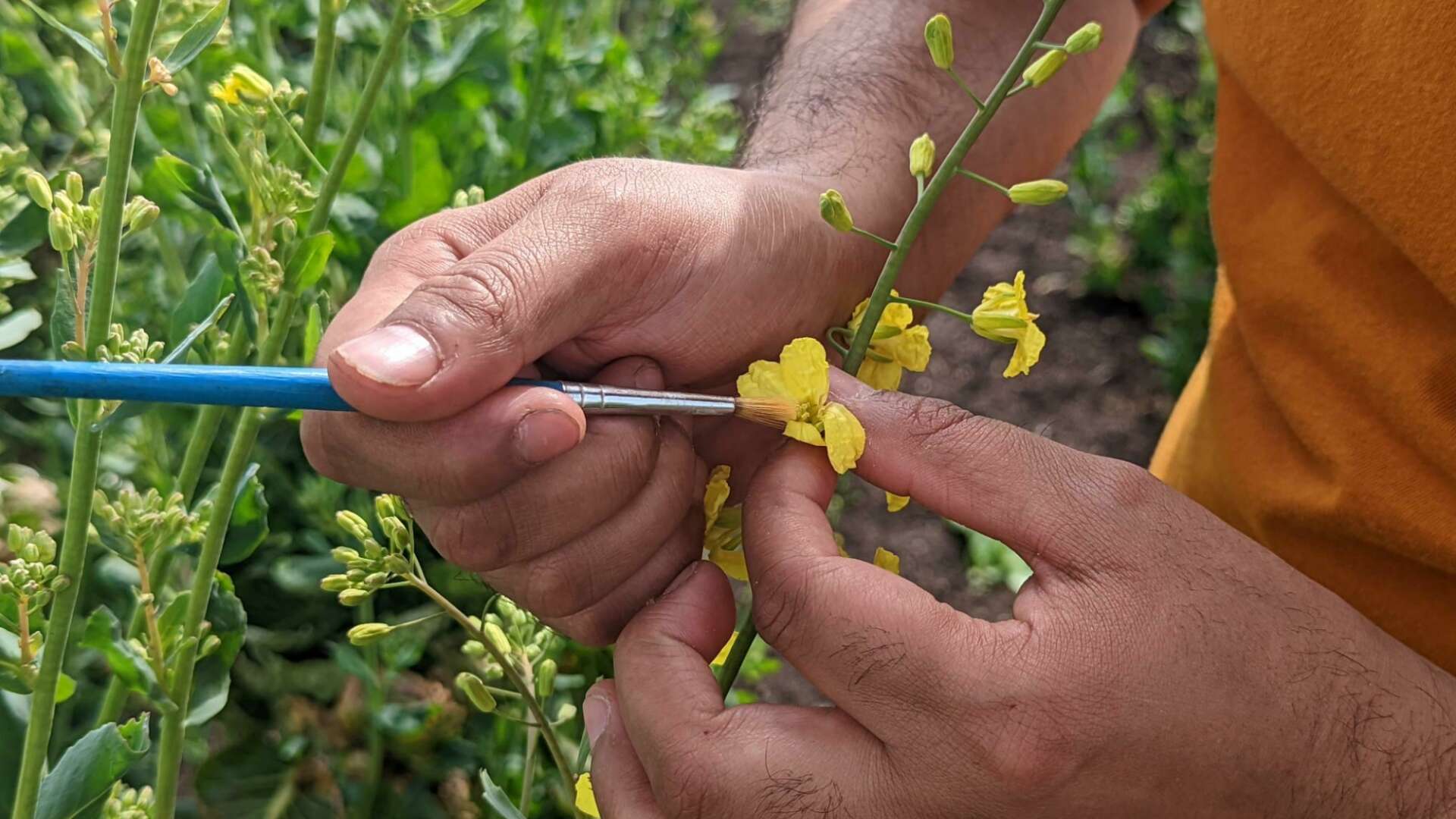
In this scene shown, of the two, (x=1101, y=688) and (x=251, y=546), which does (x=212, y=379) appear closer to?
(x=251, y=546)

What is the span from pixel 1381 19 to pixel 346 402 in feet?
2.83

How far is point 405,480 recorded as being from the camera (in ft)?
2.94

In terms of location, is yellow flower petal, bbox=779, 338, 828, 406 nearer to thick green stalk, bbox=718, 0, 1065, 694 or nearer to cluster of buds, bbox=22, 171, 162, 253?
thick green stalk, bbox=718, 0, 1065, 694

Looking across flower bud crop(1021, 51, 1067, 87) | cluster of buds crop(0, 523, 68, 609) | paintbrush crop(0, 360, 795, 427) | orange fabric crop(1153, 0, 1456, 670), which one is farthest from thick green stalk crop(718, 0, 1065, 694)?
cluster of buds crop(0, 523, 68, 609)

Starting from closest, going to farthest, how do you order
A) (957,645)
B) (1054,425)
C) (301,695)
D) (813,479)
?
(957,645), (813,479), (301,695), (1054,425)

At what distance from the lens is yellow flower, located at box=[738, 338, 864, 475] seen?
905mm

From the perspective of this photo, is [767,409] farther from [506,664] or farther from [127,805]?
[127,805]

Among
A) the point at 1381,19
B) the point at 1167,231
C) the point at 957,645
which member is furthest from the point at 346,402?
the point at 1167,231

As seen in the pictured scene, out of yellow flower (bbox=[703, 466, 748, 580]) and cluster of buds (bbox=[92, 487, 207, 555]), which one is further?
yellow flower (bbox=[703, 466, 748, 580])

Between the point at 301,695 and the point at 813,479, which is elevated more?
the point at 813,479

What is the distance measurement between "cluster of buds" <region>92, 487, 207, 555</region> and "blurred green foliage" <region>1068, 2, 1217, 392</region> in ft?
7.85

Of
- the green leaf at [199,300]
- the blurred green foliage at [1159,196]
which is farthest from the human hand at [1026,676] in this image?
the blurred green foliage at [1159,196]

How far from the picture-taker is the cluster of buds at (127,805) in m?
0.88

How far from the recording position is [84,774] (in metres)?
0.82
